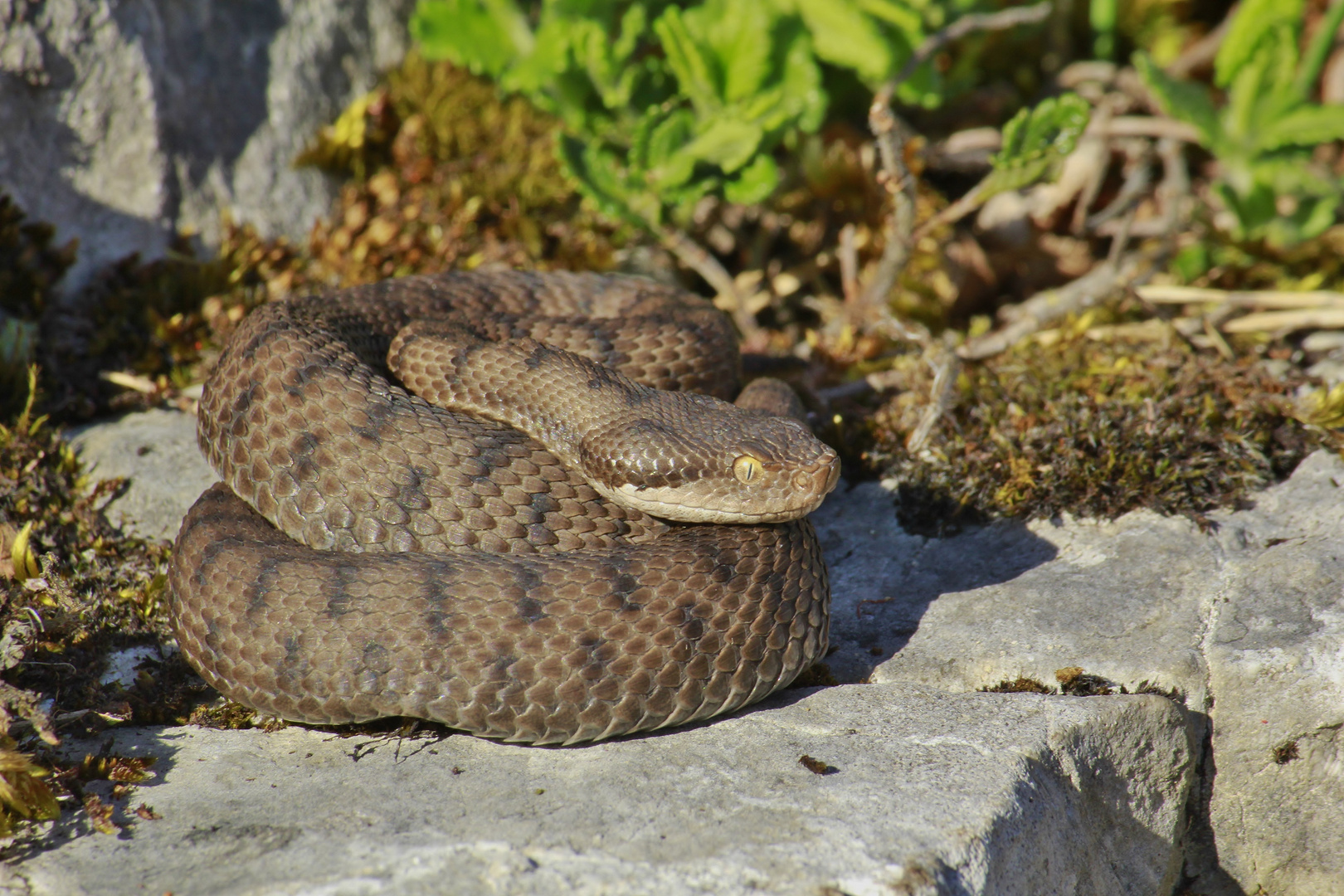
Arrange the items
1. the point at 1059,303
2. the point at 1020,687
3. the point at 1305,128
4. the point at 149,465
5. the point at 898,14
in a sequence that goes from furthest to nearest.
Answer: the point at 1059,303, the point at 1305,128, the point at 898,14, the point at 149,465, the point at 1020,687

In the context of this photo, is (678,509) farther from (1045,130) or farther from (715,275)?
(1045,130)

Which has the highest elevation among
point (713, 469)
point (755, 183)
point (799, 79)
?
point (799, 79)

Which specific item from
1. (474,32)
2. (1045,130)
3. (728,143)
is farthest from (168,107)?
(1045,130)

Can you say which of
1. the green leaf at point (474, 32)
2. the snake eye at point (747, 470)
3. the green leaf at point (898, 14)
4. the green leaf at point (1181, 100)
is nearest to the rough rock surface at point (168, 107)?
the green leaf at point (474, 32)

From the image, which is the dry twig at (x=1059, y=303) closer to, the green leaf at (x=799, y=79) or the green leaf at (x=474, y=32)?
the green leaf at (x=799, y=79)

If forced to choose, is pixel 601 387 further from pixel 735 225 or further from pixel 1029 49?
pixel 1029 49

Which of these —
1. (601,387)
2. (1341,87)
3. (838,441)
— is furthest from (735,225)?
(1341,87)
